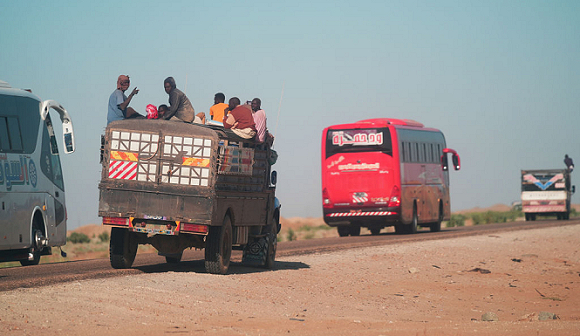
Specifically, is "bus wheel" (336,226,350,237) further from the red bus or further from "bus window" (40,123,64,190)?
"bus window" (40,123,64,190)

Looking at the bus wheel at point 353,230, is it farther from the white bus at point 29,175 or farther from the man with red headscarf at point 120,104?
the man with red headscarf at point 120,104

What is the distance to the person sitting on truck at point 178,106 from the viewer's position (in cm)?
1501

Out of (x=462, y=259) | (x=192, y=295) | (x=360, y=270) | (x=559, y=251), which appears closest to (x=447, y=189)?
(x=559, y=251)

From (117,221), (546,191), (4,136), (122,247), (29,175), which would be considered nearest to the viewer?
(117,221)

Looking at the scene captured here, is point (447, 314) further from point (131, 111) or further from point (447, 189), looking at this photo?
point (447, 189)

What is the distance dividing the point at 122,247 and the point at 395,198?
61.4 ft

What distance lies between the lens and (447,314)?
13930 mm

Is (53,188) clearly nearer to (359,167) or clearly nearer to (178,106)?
(178,106)

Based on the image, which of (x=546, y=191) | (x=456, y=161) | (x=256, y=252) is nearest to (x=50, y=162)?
(x=256, y=252)

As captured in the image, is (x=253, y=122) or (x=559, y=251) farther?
(x=559, y=251)

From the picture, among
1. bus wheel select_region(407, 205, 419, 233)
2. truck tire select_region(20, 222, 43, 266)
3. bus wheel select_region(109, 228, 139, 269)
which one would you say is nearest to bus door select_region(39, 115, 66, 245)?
truck tire select_region(20, 222, 43, 266)

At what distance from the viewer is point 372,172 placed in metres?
33.3

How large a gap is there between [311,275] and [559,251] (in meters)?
13.7

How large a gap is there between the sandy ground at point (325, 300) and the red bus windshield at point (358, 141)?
9315 mm
